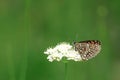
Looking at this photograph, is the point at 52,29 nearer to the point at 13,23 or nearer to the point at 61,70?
the point at 13,23

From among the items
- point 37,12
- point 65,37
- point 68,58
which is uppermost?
point 37,12

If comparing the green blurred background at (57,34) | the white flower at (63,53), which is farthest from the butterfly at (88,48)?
the green blurred background at (57,34)

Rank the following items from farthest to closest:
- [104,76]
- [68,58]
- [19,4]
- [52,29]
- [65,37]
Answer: [19,4]
[52,29]
[65,37]
[104,76]
[68,58]

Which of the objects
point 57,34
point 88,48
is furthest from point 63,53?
point 57,34

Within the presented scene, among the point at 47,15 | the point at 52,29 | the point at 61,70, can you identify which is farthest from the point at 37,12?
the point at 61,70

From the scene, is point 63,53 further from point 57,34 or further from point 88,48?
point 57,34

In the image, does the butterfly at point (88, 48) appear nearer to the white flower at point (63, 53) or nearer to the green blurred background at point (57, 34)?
the white flower at point (63, 53)

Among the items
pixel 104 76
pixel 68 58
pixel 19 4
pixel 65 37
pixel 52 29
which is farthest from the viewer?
pixel 19 4
